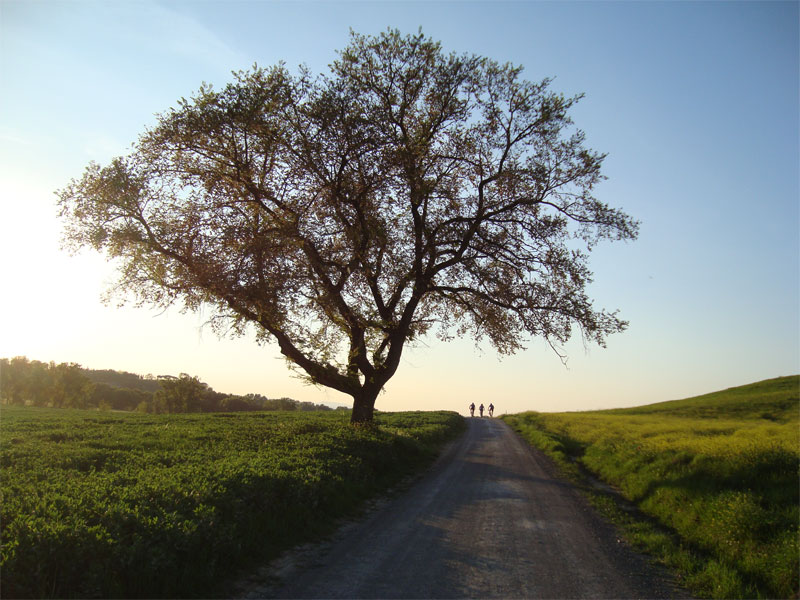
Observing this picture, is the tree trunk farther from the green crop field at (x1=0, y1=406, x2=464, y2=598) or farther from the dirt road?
the dirt road

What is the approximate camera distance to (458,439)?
1361 inches

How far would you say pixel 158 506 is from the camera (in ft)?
28.1

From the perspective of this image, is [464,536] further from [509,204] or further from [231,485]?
[509,204]

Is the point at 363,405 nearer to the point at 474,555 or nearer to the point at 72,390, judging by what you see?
the point at 474,555

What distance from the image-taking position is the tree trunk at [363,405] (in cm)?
2486

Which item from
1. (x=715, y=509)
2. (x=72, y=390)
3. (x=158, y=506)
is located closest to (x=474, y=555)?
(x=158, y=506)

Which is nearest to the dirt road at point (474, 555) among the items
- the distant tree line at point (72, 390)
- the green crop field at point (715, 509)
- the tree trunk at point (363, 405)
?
the green crop field at point (715, 509)

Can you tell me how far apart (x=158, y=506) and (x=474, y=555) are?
18.4 ft

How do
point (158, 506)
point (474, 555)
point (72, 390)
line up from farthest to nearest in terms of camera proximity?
point (72, 390) < point (474, 555) < point (158, 506)

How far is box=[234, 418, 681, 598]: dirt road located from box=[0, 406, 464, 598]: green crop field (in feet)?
3.12

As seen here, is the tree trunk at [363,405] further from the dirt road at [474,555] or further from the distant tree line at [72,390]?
the distant tree line at [72,390]

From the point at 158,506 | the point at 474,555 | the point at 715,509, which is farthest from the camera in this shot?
the point at 715,509

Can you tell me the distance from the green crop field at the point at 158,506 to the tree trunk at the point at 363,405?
6.68m

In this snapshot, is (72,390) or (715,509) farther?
(72,390)
